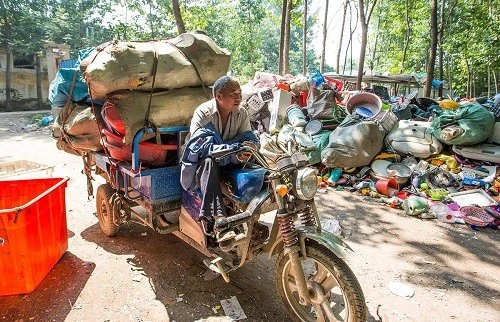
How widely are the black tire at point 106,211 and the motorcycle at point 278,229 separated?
858mm

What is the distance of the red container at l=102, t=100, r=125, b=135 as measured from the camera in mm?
3027

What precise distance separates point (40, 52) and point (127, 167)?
2143cm

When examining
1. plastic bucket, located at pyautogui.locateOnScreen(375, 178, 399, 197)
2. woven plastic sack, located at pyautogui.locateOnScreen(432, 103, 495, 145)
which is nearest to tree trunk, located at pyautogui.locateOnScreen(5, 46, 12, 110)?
plastic bucket, located at pyautogui.locateOnScreen(375, 178, 399, 197)

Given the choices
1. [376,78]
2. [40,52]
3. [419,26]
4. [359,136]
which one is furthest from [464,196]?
[40,52]

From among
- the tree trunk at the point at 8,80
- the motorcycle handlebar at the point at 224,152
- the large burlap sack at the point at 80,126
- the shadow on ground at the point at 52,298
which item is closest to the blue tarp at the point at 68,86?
the large burlap sack at the point at 80,126

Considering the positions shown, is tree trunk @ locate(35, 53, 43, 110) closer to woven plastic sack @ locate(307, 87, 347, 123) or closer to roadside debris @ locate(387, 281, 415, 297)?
woven plastic sack @ locate(307, 87, 347, 123)

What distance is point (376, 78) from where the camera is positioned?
16.2 m

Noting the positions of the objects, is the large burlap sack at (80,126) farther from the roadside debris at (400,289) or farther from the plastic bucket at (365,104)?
the plastic bucket at (365,104)

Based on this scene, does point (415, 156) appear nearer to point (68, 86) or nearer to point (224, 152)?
point (224, 152)

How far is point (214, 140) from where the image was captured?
2.59 meters

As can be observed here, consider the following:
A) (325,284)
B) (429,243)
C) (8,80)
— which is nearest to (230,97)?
(325,284)

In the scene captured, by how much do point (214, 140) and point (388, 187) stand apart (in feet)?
12.0

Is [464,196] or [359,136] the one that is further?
[359,136]

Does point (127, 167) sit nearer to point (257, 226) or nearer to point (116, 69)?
point (116, 69)
